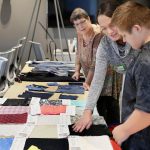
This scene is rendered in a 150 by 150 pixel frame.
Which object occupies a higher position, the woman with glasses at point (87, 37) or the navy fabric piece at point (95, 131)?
the woman with glasses at point (87, 37)

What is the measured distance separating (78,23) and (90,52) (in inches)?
9.4

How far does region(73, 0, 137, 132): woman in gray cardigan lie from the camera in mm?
1677

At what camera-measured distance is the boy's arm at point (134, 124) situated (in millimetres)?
1176

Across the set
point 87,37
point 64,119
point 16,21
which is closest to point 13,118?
point 64,119

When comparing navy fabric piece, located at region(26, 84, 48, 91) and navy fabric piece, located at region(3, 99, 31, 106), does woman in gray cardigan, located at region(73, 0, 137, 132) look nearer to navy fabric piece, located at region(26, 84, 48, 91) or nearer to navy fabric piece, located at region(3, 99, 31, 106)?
navy fabric piece, located at region(3, 99, 31, 106)

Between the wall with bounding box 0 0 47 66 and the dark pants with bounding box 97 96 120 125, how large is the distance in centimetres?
356

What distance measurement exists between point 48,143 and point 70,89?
1027 millimetres

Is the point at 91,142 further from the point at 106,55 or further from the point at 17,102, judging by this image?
the point at 17,102

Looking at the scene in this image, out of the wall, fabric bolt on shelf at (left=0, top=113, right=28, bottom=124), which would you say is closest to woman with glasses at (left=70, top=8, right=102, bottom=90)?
fabric bolt on shelf at (left=0, top=113, right=28, bottom=124)

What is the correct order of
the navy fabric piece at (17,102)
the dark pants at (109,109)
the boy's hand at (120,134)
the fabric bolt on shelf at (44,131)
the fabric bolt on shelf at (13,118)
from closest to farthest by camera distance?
the boy's hand at (120,134)
the fabric bolt on shelf at (44,131)
the fabric bolt on shelf at (13,118)
the navy fabric piece at (17,102)
the dark pants at (109,109)

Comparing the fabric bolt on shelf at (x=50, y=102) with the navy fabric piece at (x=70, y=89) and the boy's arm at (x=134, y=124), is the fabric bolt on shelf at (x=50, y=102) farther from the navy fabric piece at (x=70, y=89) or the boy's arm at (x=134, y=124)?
the boy's arm at (x=134, y=124)

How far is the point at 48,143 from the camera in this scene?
1.37 meters

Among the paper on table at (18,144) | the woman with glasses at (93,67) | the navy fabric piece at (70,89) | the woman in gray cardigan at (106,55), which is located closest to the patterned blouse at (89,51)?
the woman with glasses at (93,67)

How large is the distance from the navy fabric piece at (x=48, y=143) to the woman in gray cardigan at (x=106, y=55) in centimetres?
23
